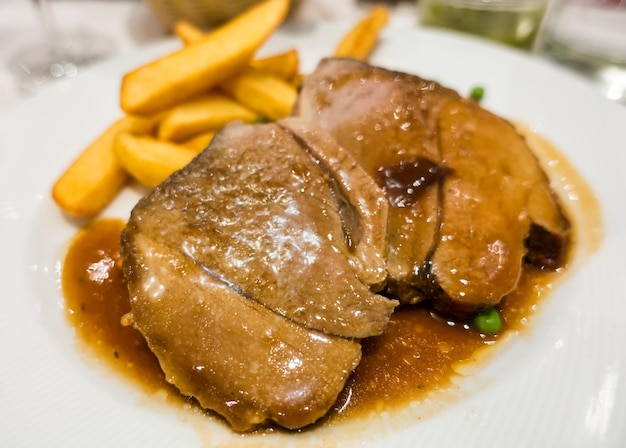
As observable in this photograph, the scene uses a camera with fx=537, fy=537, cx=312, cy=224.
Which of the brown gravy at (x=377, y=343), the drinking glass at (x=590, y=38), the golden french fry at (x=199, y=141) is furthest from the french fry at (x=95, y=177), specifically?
the drinking glass at (x=590, y=38)

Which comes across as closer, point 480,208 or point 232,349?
point 232,349

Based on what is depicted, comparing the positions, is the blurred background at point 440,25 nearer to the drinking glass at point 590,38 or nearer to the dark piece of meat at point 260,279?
the drinking glass at point 590,38

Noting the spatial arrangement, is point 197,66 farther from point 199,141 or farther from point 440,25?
point 440,25

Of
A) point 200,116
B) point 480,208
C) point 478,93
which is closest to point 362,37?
point 478,93

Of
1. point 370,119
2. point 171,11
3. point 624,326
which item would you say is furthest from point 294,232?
point 171,11

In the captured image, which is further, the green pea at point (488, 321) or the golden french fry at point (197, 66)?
the golden french fry at point (197, 66)

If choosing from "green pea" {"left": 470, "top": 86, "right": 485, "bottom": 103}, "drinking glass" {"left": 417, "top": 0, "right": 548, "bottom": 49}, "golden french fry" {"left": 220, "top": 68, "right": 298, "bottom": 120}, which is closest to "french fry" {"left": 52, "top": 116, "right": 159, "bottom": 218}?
"golden french fry" {"left": 220, "top": 68, "right": 298, "bottom": 120}
